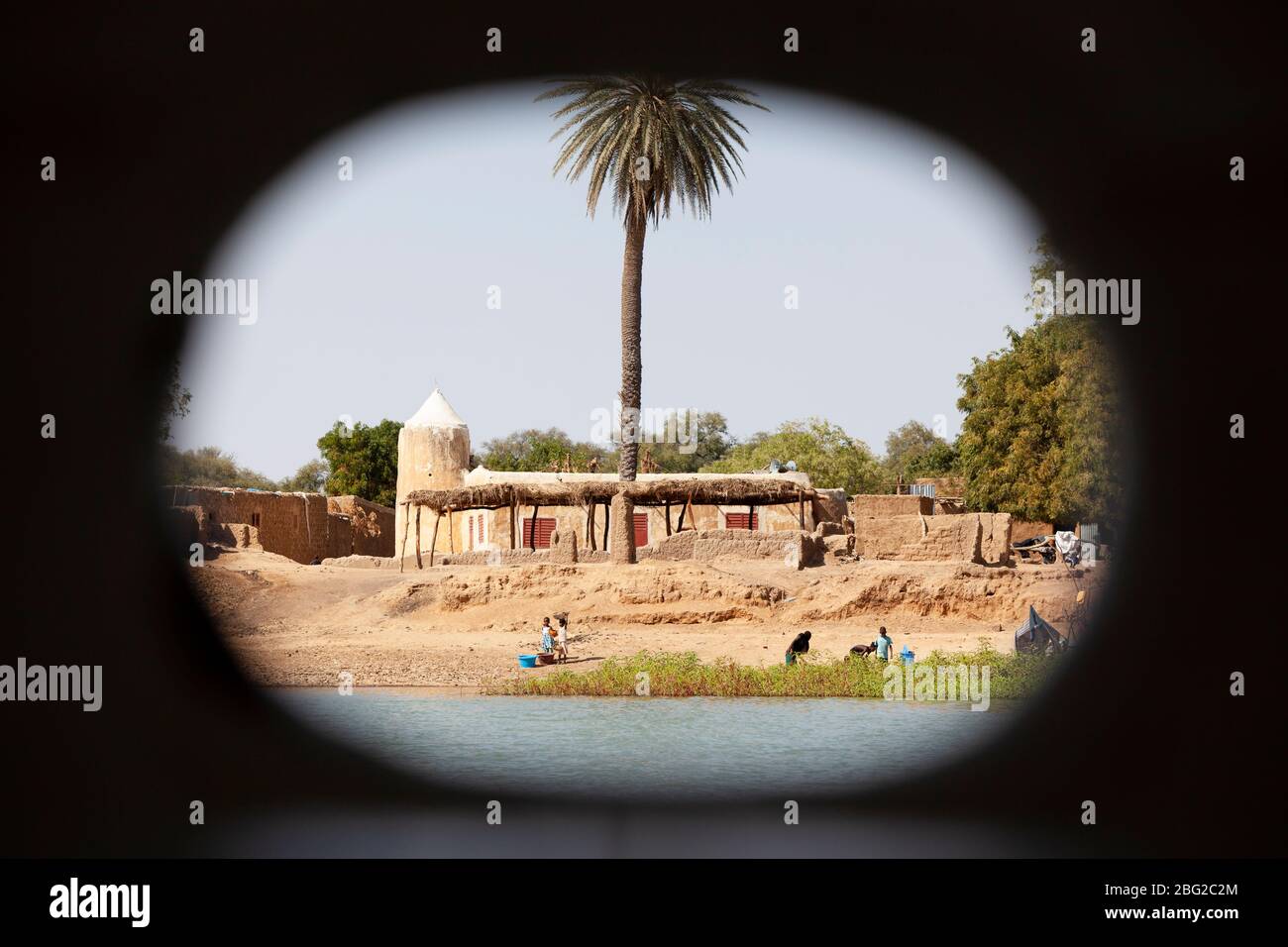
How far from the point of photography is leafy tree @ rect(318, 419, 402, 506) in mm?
Result: 39656

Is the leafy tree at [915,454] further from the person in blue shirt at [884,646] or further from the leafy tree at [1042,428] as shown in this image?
the person in blue shirt at [884,646]

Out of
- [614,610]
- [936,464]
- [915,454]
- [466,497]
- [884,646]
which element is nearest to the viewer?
[884,646]

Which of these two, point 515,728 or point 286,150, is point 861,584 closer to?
point 515,728

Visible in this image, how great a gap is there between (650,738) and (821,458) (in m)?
33.9

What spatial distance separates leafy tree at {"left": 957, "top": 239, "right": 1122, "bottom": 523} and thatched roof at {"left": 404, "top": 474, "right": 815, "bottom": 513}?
426cm

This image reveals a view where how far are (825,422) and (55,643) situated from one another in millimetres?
43226

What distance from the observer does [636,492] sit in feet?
78.9

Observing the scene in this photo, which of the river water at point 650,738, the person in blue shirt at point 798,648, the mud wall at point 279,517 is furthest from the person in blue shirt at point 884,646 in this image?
the mud wall at point 279,517

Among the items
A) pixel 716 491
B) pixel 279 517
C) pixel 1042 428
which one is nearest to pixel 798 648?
pixel 716 491

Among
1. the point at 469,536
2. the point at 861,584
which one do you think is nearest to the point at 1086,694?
the point at 861,584

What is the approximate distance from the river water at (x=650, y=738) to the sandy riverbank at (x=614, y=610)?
189cm

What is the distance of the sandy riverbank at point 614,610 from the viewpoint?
1809 centimetres

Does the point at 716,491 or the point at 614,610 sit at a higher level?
the point at 716,491

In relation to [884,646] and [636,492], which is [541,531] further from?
[884,646]
